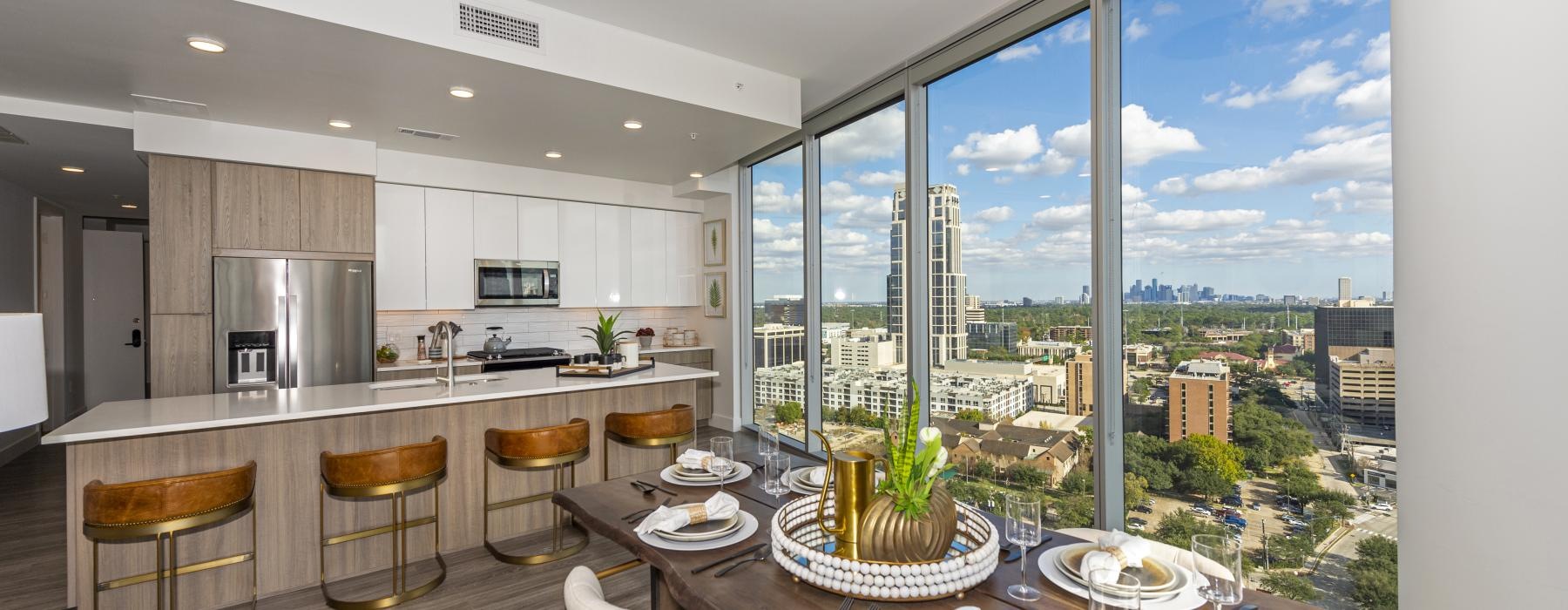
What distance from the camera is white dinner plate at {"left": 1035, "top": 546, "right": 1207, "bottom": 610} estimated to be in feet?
4.22

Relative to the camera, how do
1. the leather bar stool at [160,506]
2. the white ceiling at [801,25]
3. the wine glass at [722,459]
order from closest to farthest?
the wine glass at [722,459] < the leather bar stool at [160,506] < the white ceiling at [801,25]

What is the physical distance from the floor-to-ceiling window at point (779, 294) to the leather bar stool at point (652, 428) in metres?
1.85

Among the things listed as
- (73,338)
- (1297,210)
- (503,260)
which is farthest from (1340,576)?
(73,338)

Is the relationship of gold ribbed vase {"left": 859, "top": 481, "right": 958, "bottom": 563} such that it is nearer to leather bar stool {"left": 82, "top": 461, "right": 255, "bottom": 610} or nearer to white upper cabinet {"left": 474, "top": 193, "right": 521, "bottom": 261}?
leather bar stool {"left": 82, "top": 461, "right": 255, "bottom": 610}

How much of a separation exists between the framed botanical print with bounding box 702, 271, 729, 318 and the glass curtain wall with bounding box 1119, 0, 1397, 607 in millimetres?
4041

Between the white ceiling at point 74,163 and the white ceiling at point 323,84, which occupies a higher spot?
the white ceiling at point 323,84

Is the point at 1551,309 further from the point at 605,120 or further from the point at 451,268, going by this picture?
the point at 451,268

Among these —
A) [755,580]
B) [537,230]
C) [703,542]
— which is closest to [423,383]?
[537,230]

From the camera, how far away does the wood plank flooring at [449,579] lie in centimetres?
288

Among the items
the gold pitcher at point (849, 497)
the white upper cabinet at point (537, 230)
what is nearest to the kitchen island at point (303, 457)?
the white upper cabinet at point (537, 230)

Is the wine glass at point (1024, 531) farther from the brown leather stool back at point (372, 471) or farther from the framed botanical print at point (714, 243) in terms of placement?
the framed botanical print at point (714, 243)

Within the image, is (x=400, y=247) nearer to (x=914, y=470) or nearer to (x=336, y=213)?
(x=336, y=213)

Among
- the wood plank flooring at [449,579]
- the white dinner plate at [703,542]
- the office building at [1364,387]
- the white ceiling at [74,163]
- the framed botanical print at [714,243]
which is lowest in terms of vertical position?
the wood plank flooring at [449,579]

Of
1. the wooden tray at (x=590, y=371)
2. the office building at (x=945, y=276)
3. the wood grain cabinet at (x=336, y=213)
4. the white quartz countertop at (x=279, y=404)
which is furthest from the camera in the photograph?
the wood grain cabinet at (x=336, y=213)
